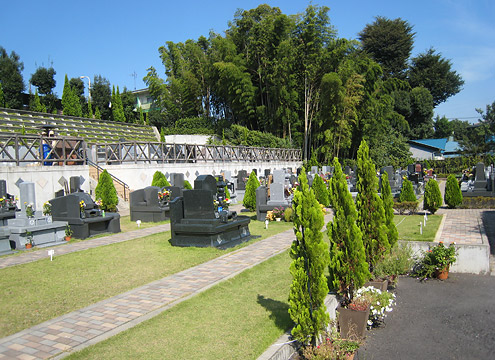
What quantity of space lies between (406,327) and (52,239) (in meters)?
9.83

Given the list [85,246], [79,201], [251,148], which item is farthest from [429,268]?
[251,148]

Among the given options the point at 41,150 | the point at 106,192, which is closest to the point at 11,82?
the point at 41,150

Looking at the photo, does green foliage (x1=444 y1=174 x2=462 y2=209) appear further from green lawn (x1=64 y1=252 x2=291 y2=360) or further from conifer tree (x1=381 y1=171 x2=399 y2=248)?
green lawn (x1=64 y1=252 x2=291 y2=360)

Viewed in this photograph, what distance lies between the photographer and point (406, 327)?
5762 millimetres

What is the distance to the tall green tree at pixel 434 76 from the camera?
6385 centimetres

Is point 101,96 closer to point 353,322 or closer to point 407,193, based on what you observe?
point 407,193

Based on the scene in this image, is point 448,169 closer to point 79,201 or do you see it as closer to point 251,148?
point 251,148

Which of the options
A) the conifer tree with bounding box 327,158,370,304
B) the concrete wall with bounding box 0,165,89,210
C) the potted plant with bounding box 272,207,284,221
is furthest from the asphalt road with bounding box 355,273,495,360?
the concrete wall with bounding box 0,165,89,210

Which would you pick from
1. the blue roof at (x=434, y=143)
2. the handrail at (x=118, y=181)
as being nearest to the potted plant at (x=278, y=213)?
the handrail at (x=118, y=181)

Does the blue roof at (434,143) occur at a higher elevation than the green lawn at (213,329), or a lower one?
higher

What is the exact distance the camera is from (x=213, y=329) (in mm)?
5418

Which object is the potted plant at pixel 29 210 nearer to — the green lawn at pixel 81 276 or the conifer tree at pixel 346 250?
the green lawn at pixel 81 276

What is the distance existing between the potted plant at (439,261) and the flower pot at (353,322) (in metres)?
3.28

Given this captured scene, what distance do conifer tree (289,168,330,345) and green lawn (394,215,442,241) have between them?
7.14 m
